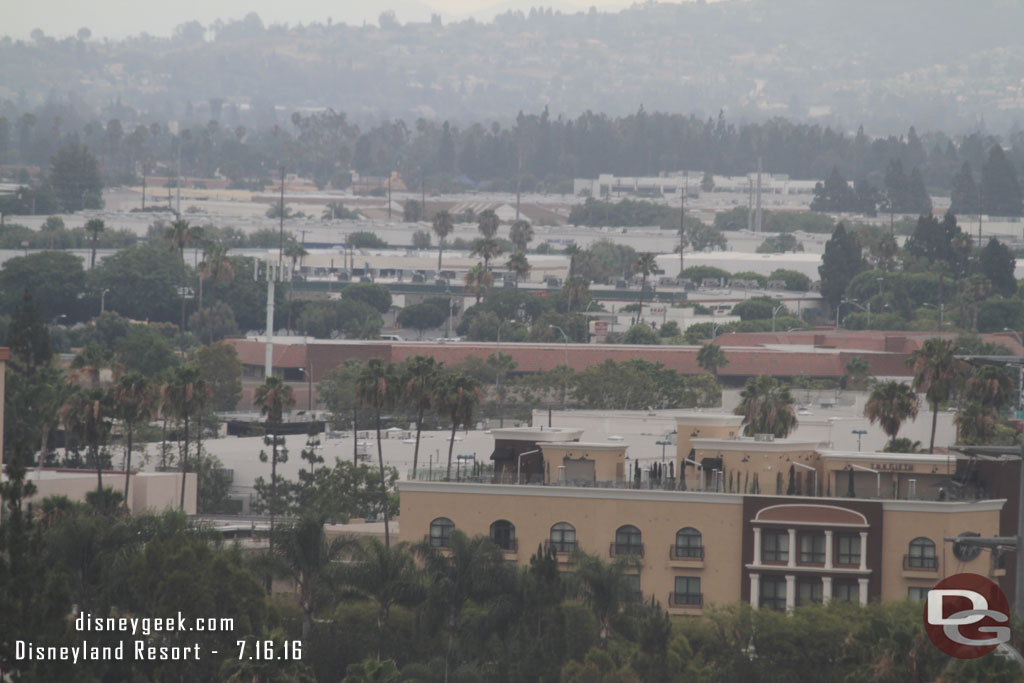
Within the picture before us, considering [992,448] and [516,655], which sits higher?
[992,448]

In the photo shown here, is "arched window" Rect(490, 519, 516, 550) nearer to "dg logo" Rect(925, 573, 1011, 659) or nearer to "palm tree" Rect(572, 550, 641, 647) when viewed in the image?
"palm tree" Rect(572, 550, 641, 647)

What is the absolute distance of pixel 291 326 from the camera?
14450 cm

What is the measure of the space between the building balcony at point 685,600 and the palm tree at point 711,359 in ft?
212

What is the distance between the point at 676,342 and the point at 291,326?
26.7 metres

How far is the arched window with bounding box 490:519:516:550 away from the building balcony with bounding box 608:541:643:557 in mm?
1847

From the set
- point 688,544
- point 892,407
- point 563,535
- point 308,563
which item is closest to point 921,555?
point 688,544

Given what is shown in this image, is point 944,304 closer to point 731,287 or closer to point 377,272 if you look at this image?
point 731,287

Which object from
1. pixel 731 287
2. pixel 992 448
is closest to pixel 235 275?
pixel 731 287

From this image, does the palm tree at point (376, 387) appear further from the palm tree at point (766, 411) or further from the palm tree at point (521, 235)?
the palm tree at point (521, 235)

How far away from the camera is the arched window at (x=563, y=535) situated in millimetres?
43562

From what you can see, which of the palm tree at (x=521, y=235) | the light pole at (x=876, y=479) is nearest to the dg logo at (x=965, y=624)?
the light pole at (x=876, y=479)

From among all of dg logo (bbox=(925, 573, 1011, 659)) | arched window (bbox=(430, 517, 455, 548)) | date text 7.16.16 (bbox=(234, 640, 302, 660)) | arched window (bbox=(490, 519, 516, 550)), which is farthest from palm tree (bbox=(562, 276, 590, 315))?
dg logo (bbox=(925, 573, 1011, 659))

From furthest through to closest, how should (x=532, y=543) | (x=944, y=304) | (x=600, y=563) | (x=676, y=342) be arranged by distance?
(x=944, y=304) → (x=676, y=342) → (x=532, y=543) → (x=600, y=563)

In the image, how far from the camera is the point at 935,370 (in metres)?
67.0
